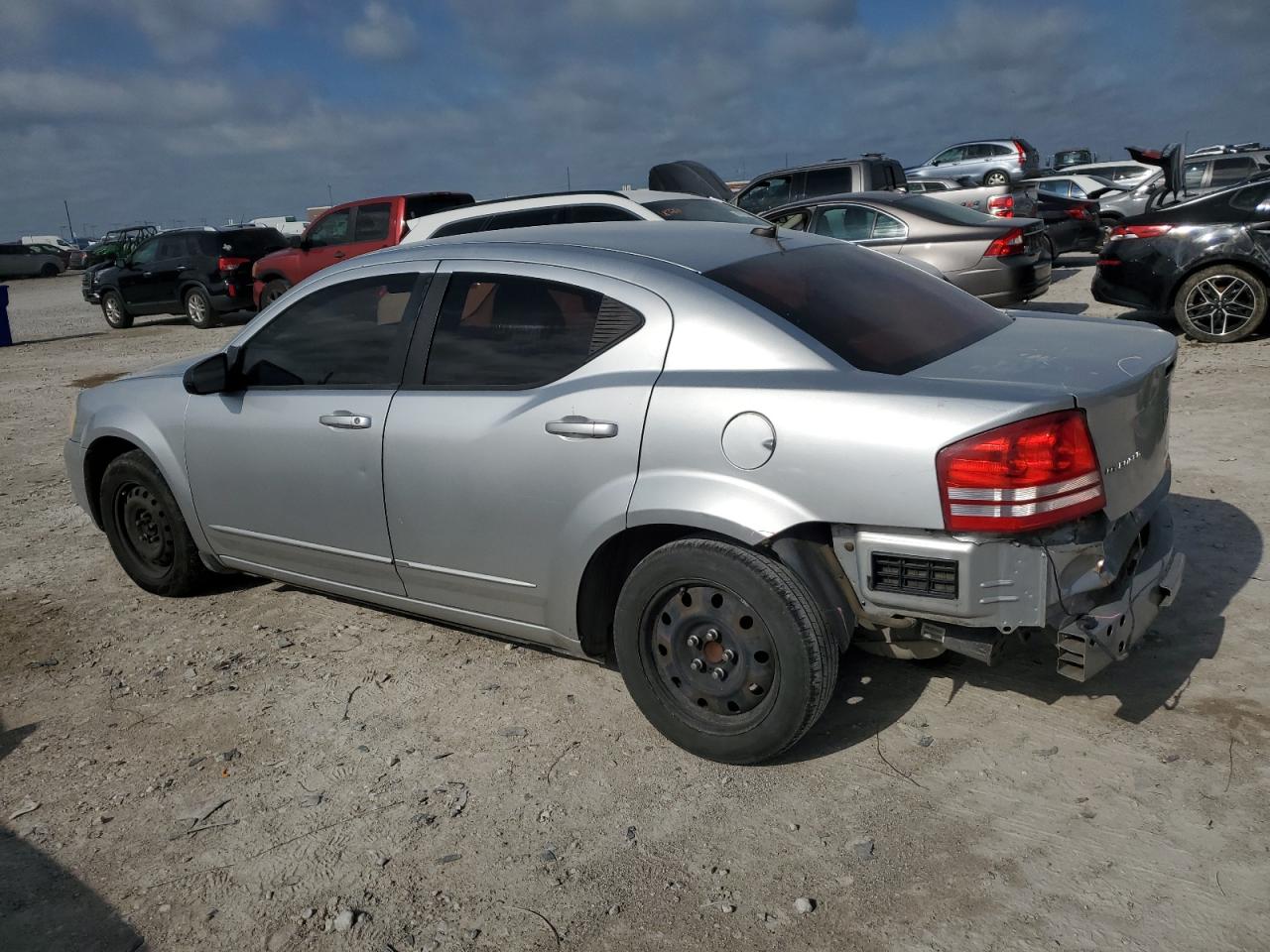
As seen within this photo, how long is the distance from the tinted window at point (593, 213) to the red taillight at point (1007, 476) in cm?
686

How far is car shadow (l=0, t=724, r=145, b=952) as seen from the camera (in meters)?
2.78

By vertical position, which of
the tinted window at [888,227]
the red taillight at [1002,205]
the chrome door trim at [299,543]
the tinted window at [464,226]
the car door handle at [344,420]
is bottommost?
the chrome door trim at [299,543]

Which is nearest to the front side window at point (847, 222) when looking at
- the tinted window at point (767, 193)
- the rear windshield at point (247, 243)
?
the tinted window at point (767, 193)

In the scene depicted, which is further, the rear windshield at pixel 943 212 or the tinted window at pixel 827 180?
the tinted window at pixel 827 180

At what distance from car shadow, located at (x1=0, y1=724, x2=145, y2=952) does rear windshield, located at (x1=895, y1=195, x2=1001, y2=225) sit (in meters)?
9.49

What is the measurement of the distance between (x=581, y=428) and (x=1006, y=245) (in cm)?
793

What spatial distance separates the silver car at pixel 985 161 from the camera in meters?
26.9

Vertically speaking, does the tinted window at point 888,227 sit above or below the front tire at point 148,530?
above

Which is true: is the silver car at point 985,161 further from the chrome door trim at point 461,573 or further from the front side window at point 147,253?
the chrome door trim at point 461,573

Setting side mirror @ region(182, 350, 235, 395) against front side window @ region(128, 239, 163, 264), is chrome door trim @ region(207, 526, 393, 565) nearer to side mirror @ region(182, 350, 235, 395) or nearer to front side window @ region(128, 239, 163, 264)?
side mirror @ region(182, 350, 235, 395)

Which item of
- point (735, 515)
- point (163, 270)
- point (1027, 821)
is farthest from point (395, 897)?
point (163, 270)

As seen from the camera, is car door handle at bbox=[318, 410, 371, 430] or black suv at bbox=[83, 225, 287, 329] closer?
car door handle at bbox=[318, 410, 371, 430]

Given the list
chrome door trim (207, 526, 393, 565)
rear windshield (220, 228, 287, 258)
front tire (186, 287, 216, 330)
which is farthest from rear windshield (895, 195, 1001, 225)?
front tire (186, 287, 216, 330)

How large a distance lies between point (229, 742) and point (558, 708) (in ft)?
3.83
